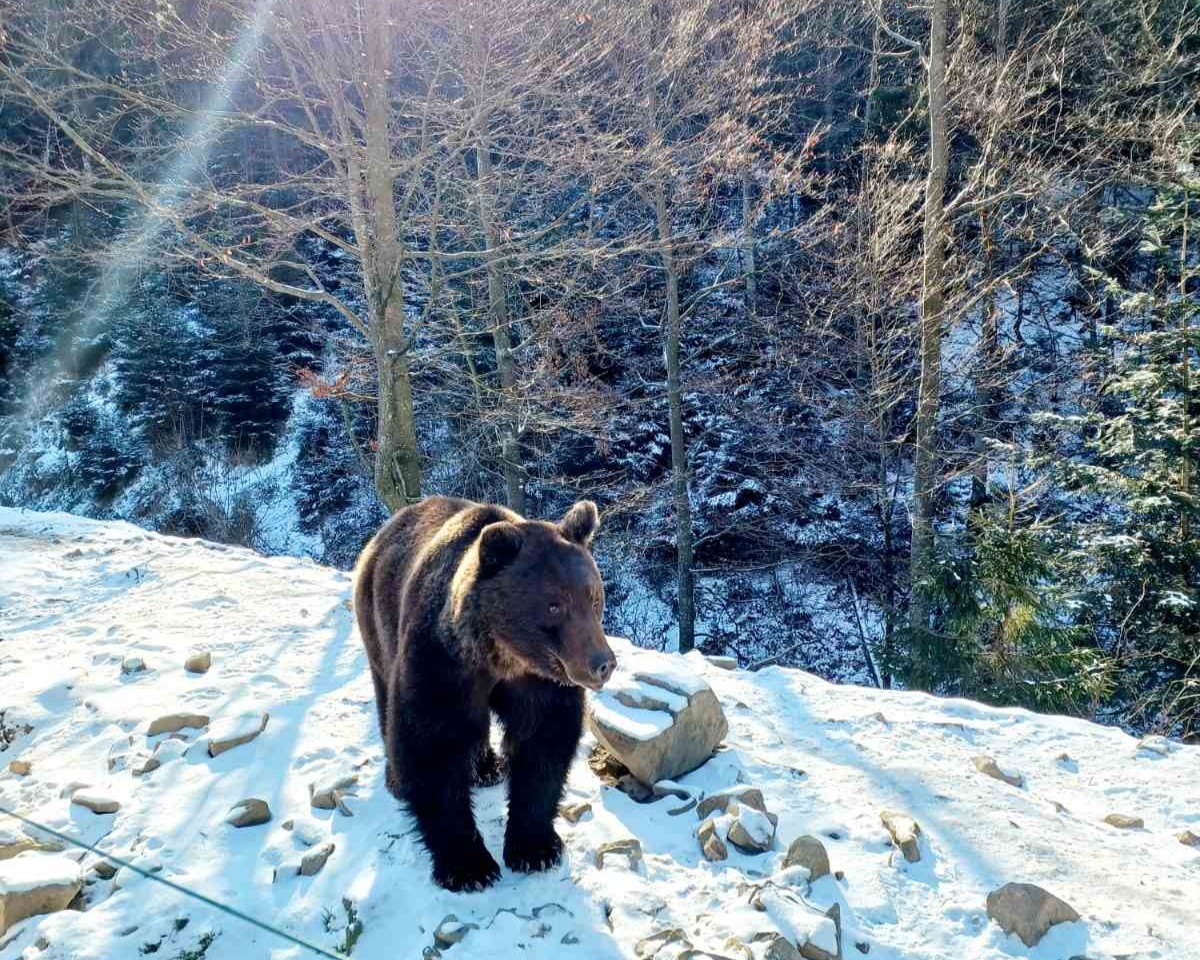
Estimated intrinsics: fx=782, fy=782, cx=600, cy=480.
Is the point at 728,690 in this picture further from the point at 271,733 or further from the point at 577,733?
the point at 271,733

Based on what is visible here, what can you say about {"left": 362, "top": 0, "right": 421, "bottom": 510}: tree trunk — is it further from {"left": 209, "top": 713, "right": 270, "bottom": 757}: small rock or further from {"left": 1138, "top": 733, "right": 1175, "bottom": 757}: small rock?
{"left": 1138, "top": 733, "right": 1175, "bottom": 757}: small rock

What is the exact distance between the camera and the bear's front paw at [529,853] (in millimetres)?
3232

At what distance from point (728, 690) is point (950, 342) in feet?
34.0

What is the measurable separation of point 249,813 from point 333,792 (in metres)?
0.37

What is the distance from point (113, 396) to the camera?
75.0 ft

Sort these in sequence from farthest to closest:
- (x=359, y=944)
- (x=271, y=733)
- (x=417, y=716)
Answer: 1. (x=271, y=733)
2. (x=417, y=716)
3. (x=359, y=944)

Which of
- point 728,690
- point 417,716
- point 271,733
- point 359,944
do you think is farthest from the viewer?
point 728,690

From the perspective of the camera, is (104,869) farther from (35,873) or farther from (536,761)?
(536,761)

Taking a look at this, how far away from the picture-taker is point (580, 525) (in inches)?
134

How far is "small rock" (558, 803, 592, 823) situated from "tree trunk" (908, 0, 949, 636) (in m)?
8.79

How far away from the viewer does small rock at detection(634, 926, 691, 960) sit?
275 centimetres

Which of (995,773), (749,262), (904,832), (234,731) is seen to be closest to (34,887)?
(234,731)

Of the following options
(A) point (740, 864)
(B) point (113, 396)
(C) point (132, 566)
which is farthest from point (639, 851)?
(B) point (113, 396)

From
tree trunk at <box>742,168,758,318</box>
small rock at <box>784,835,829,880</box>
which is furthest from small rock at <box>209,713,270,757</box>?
tree trunk at <box>742,168,758,318</box>
